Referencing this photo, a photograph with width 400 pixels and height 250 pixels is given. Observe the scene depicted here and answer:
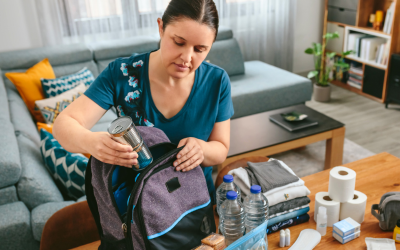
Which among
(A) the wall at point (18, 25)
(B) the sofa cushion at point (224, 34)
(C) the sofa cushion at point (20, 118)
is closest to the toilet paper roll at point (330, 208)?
(C) the sofa cushion at point (20, 118)

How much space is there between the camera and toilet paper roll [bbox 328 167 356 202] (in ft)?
3.48

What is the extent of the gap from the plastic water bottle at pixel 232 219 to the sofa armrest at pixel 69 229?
51 cm

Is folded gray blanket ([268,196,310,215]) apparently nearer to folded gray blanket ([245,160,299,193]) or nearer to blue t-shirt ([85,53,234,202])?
folded gray blanket ([245,160,299,193])

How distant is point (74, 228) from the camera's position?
1201 millimetres

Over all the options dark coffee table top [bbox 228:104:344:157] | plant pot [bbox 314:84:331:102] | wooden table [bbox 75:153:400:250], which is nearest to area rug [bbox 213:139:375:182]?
dark coffee table top [bbox 228:104:344:157]

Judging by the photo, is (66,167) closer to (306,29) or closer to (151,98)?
(151,98)

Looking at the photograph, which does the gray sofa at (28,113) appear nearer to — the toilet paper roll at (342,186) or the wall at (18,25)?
the wall at (18,25)

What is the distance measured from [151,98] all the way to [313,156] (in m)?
2.03

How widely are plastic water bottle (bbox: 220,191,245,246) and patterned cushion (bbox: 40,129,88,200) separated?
85cm

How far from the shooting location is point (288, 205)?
1079 millimetres

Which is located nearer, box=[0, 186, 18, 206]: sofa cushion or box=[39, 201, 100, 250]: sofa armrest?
box=[39, 201, 100, 250]: sofa armrest

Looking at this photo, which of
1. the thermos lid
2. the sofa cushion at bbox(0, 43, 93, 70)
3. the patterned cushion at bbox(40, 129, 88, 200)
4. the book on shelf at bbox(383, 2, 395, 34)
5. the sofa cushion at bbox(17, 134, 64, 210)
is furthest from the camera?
the book on shelf at bbox(383, 2, 395, 34)

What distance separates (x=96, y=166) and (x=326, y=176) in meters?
0.88

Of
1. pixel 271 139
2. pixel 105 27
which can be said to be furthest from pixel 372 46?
pixel 105 27
